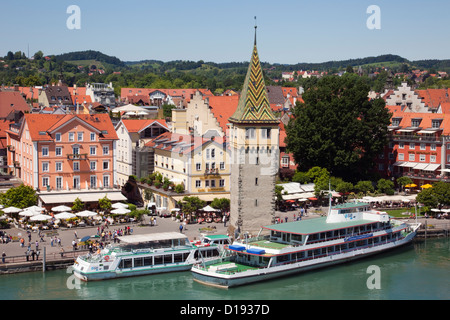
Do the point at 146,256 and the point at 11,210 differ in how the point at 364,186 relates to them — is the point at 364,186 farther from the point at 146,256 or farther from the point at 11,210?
the point at 11,210

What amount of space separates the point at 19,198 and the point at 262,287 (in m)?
24.3

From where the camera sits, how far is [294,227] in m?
53.0

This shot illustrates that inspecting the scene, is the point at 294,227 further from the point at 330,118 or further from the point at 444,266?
the point at 330,118

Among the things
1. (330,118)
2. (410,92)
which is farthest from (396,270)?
(410,92)

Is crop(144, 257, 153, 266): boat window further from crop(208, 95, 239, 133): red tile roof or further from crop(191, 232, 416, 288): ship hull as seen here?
crop(208, 95, 239, 133): red tile roof

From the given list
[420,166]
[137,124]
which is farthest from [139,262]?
[420,166]

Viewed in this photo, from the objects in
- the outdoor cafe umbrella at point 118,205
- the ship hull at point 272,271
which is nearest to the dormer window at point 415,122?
the ship hull at point 272,271

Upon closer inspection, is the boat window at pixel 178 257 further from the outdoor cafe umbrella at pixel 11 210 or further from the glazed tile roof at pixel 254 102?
the outdoor cafe umbrella at pixel 11 210

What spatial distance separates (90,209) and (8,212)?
298 inches

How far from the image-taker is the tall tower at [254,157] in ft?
183

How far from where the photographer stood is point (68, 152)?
210 ft

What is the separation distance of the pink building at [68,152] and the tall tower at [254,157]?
1509 centimetres

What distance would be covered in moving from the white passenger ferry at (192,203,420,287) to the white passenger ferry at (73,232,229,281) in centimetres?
155
